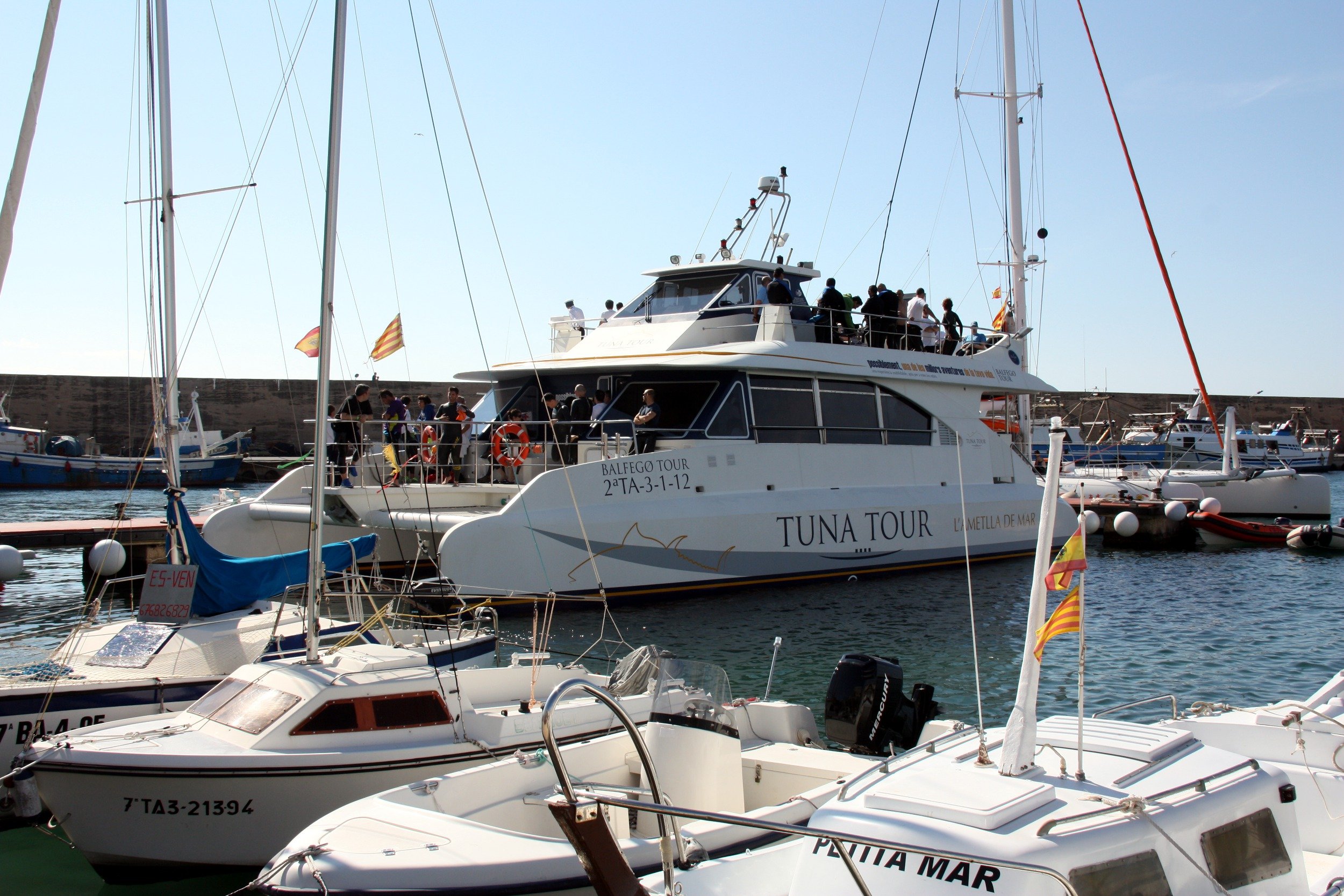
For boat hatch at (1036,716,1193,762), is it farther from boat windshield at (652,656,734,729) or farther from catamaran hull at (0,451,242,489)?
catamaran hull at (0,451,242,489)

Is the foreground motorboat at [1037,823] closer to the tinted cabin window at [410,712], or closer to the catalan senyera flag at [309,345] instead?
the tinted cabin window at [410,712]

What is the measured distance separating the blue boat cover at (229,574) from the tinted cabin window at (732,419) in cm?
515

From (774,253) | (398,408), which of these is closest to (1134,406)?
(774,253)

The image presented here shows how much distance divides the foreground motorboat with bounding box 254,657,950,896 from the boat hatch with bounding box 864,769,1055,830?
108cm

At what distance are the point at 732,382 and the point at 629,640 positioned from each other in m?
4.29

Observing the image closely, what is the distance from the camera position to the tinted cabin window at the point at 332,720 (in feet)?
20.9

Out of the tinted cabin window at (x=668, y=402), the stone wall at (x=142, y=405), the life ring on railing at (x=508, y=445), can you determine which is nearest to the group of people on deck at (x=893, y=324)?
the tinted cabin window at (x=668, y=402)

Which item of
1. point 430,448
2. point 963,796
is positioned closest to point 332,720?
point 963,796

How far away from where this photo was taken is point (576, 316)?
724 inches

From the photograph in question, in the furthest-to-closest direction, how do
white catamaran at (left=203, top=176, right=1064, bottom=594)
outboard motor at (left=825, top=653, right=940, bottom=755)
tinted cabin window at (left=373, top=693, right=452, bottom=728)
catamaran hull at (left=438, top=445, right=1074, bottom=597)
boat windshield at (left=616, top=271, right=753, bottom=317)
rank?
boat windshield at (left=616, top=271, right=753, bottom=317), white catamaran at (left=203, top=176, right=1064, bottom=594), catamaran hull at (left=438, top=445, right=1074, bottom=597), outboard motor at (left=825, top=653, right=940, bottom=755), tinted cabin window at (left=373, top=693, right=452, bottom=728)

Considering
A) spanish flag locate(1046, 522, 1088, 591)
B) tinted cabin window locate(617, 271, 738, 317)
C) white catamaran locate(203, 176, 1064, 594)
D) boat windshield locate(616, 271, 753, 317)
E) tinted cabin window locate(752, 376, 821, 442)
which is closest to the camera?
spanish flag locate(1046, 522, 1088, 591)

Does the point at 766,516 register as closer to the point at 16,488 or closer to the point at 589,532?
the point at 589,532

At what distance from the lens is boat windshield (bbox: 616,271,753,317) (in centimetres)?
1612

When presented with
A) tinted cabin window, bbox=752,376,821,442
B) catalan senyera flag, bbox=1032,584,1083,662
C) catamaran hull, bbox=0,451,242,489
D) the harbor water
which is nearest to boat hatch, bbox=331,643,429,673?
the harbor water
